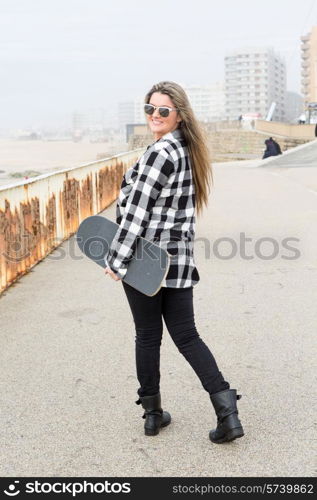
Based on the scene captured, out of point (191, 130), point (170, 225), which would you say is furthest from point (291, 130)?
point (170, 225)

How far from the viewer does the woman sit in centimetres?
345

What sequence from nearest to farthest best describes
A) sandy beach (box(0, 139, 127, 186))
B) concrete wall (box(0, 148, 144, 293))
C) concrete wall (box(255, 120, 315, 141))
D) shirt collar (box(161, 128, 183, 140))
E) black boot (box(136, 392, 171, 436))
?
1. shirt collar (box(161, 128, 183, 140))
2. black boot (box(136, 392, 171, 436))
3. concrete wall (box(0, 148, 144, 293))
4. sandy beach (box(0, 139, 127, 186))
5. concrete wall (box(255, 120, 315, 141))

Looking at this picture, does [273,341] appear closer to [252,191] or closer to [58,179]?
[58,179]

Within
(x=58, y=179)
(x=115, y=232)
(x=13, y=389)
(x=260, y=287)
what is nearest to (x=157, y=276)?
(x=115, y=232)

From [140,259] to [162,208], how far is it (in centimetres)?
26

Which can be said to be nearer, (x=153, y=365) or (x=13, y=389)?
(x=153, y=365)

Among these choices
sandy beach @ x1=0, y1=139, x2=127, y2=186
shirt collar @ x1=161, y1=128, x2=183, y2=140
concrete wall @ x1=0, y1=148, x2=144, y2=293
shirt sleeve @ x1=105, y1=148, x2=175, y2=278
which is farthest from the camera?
sandy beach @ x1=0, y1=139, x2=127, y2=186

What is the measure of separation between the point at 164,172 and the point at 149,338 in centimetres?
84

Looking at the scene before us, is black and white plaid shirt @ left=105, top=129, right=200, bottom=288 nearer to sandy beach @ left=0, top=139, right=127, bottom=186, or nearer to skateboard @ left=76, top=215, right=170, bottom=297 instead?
skateboard @ left=76, top=215, right=170, bottom=297

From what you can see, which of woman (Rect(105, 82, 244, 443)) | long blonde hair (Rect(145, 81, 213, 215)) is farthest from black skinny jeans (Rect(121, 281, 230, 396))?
long blonde hair (Rect(145, 81, 213, 215))

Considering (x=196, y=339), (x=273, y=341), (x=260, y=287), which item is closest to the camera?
(x=196, y=339)

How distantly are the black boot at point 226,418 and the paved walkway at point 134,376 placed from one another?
0.19 feet

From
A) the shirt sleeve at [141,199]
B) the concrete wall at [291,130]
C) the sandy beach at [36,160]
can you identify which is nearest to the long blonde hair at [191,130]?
the shirt sleeve at [141,199]

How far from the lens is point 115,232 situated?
3.62 m
